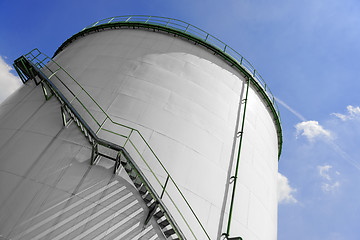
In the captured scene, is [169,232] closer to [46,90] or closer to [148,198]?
[148,198]

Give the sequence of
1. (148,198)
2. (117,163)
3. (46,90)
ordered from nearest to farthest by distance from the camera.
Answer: (148,198) → (117,163) → (46,90)

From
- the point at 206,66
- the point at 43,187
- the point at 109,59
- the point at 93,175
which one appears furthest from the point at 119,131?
the point at 206,66

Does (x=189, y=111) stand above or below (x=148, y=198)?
above

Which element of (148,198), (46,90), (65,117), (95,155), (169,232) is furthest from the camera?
(46,90)

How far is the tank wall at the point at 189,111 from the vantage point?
6926mm

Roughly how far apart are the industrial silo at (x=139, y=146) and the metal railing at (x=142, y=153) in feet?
0.10

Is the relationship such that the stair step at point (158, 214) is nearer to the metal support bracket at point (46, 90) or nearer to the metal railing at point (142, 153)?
the metal railing at point (142, 153)

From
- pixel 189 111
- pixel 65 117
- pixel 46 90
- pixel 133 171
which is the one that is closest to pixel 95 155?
pixel 133 171

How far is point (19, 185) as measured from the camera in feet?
18.9

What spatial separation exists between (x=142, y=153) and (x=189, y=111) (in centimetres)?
239

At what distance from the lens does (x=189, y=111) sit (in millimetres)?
8078

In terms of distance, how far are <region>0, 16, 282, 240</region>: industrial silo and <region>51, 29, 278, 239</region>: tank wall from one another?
0.13ft

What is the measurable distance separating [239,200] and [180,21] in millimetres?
8995

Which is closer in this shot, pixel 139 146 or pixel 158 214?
pixel 158 214
